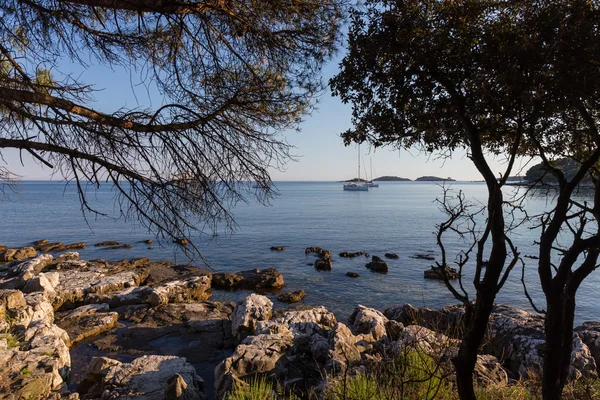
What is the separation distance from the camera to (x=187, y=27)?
420 centimetres

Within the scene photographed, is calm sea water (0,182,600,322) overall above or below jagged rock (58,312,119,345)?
below

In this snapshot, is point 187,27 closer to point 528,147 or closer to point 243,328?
point 528,147

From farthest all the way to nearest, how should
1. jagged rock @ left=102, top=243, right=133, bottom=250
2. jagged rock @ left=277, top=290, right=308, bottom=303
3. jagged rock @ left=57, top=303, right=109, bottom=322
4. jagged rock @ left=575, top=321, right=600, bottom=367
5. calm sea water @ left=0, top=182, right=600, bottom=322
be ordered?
1. jagged rock @ left=102, top=243, right=133, bottom=250
2. calm sea water @ left=0, top=182, right=600, bottom=322
3. jagged rock @ left=277, top=290, right=308, bottom=303
4. jagged rock @ left=57, top=303, right=109, bottom=322
5. jagged rock @ left=575, top=321, right=600, bottom=367

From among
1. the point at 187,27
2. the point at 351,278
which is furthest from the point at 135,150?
the point at 351,278

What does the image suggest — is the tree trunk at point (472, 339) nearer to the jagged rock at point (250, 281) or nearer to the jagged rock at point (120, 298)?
the jagged rock at point (120, 298)

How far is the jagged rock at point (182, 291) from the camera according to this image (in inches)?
521

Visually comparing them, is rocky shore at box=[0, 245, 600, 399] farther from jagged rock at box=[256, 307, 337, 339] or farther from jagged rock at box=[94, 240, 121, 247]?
jagged rock at box=[94, 240, 121, 247]

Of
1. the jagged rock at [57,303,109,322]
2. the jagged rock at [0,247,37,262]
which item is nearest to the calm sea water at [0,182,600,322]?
the jagged rock at [57,303,109,322]

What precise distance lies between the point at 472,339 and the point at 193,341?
355 inches

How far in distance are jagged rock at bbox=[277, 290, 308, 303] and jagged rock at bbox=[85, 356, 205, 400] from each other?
825 cm

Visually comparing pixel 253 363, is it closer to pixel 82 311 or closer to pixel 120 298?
pixel 82 311

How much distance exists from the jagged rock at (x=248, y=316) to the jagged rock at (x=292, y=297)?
396 centimetres

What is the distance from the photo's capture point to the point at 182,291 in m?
14.7

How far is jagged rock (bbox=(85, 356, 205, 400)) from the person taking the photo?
5.83 meters
